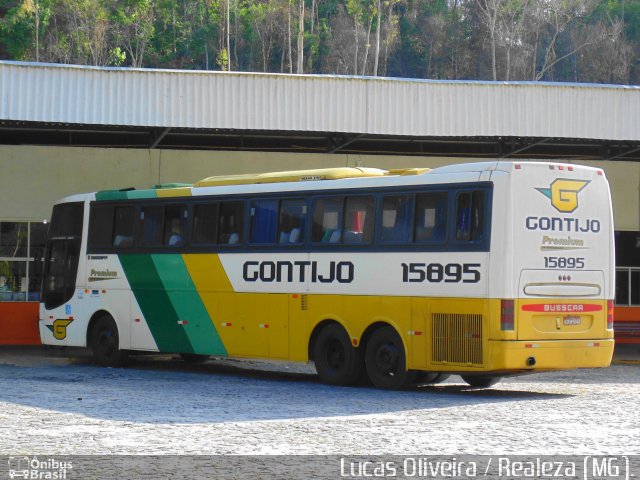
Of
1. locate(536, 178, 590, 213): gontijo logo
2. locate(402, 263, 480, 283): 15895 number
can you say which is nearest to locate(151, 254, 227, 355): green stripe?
locate(402, 263, 480, 283): 15895 number

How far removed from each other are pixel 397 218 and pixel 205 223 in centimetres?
420

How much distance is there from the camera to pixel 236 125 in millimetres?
25891

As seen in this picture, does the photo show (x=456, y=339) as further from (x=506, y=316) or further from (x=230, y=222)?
(x=230, y=222)

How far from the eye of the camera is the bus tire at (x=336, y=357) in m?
18.2

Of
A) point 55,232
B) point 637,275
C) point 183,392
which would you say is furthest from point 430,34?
point 183,392

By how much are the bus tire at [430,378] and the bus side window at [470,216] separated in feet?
7.28

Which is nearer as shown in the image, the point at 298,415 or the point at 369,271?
the point at 298,415

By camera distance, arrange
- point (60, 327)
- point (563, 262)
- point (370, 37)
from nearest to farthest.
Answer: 1. point (563, 262)
2. point (60, 327)
3. point (370, 37)

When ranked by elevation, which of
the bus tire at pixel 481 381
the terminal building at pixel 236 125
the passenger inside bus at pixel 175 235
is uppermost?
the terminal building at pixel 236 125

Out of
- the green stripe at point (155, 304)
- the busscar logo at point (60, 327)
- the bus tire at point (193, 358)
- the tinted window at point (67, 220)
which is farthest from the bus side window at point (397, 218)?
the busscar logo at point (60, 327)

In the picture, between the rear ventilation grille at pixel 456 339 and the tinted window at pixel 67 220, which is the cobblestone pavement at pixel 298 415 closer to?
the rear ventilation grille at pixel 456 339

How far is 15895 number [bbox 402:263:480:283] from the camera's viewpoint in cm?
1672

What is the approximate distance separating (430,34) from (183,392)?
96674mm

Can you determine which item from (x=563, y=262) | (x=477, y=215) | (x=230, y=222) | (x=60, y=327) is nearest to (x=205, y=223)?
(x=230, y=222)
